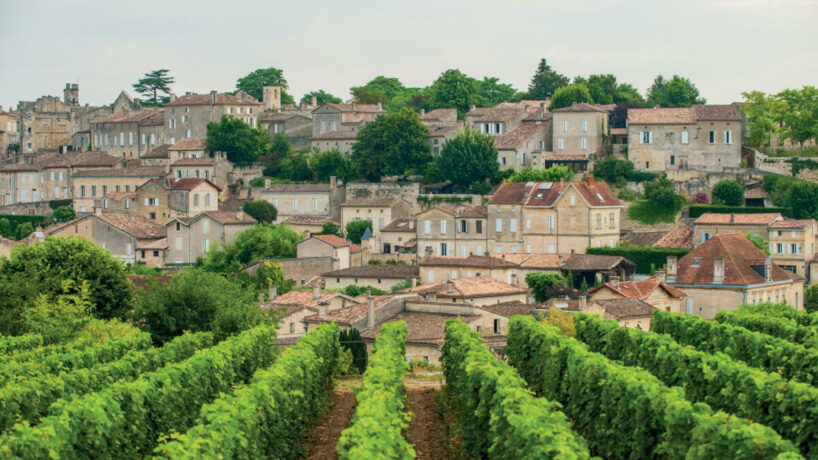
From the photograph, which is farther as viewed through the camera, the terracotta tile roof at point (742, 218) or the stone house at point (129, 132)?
the stone house at point (129, 132)

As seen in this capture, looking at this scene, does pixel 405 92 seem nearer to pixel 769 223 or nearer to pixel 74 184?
pixel 74 184

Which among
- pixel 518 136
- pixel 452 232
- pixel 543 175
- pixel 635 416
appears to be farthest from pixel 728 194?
pixel 635 416

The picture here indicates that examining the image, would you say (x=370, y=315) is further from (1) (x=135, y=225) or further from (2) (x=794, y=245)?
(1) (x=135, y=225)

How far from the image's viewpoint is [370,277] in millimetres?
55688

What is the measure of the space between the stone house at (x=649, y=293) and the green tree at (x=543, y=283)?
4.37 m

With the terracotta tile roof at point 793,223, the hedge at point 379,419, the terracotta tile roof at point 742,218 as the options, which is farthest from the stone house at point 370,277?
the hedge at point 379,419

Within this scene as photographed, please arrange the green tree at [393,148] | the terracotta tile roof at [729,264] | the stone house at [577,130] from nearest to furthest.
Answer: the terracotta tile roof at [729,264] < the stone house at [577,130] < the green tree at [393,148]

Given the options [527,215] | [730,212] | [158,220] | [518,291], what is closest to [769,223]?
[730,212]

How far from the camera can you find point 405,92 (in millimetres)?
120812

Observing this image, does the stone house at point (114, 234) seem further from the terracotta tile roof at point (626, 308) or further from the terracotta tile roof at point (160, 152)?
the terracotta tile roof at point (626, 308)

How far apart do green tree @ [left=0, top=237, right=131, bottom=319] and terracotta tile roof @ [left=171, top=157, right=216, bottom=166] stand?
36.7 meters

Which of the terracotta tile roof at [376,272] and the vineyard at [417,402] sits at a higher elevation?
the vineyard at [417,402]

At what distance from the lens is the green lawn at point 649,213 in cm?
6394

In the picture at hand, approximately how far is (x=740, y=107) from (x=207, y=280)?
159 ft
